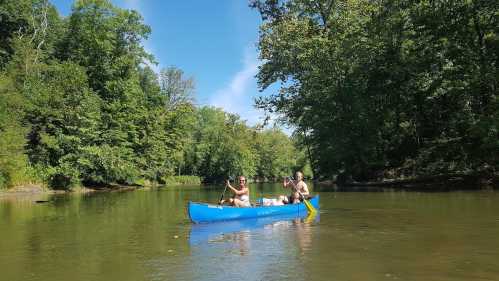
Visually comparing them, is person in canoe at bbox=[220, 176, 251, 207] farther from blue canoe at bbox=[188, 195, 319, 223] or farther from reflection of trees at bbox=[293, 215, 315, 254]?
reflection of trees at bbox=[293, 215, 315, 254]

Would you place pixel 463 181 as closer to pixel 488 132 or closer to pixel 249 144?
pixel 488 132

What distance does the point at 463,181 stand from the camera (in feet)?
96.8

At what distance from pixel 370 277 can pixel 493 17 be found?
26.2 meters

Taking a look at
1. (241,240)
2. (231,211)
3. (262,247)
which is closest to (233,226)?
(231,211)

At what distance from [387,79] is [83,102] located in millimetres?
25066

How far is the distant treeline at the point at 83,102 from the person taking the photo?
1511 inches

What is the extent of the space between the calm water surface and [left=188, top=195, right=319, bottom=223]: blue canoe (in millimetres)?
471

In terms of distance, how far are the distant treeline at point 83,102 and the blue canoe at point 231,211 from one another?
73.2 feet

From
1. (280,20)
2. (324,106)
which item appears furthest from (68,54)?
(324,106)

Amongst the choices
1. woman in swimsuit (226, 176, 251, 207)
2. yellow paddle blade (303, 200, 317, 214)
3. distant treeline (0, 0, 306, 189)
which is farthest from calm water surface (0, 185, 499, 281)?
distant treeline (0, 0, 306, 189)

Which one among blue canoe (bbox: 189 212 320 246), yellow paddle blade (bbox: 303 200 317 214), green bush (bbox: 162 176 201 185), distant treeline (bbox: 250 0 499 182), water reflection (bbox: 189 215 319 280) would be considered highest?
distant treeline (bbox: 250 0 499 182)

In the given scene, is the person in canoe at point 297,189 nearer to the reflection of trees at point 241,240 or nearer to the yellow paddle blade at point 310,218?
the yellow paddle blade at point 310,218

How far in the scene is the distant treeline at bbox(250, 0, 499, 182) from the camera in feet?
96.4

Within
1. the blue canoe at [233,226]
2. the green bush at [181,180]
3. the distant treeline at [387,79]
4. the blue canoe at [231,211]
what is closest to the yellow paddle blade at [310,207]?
the blue canoe at [233,226]
